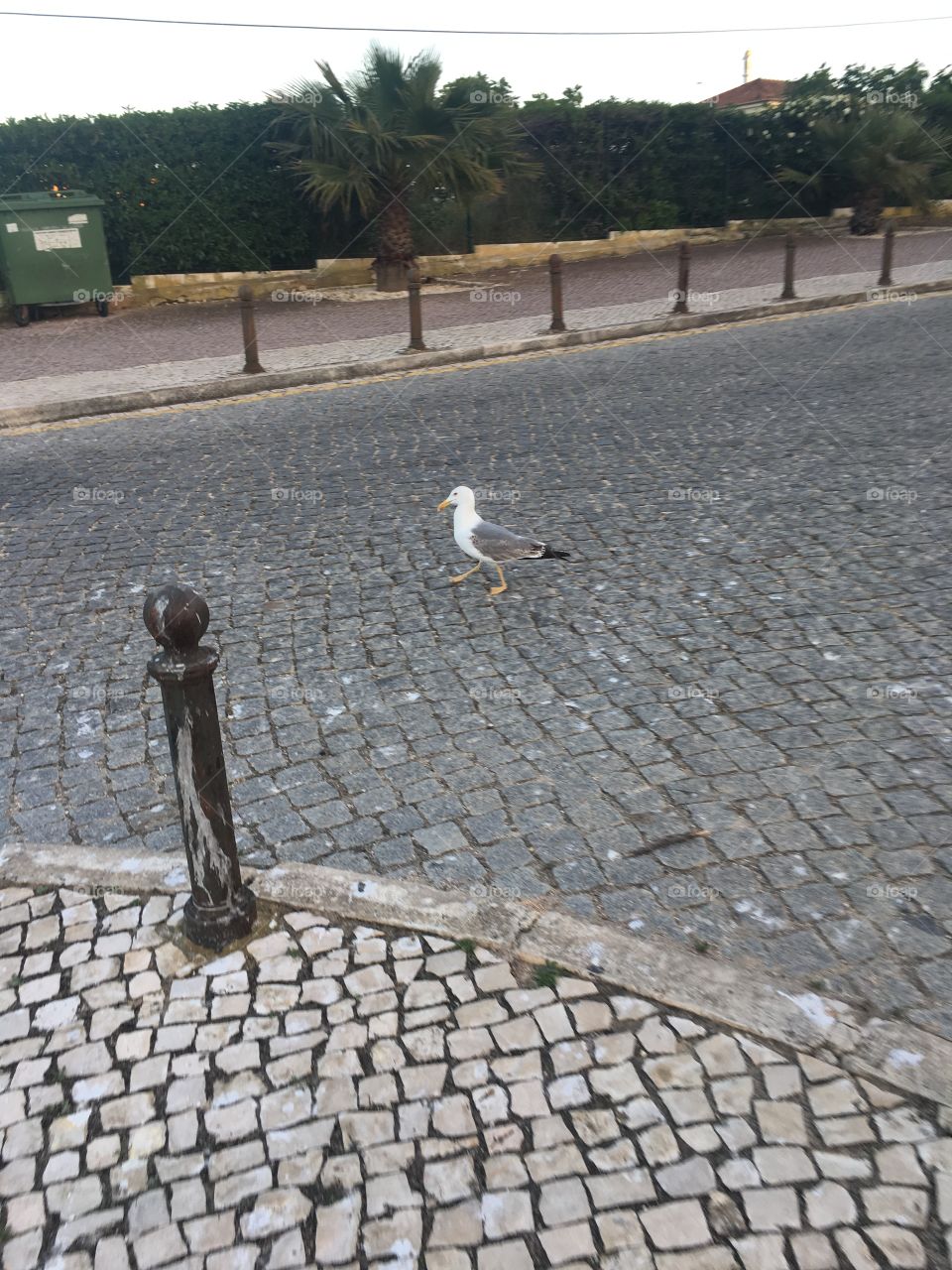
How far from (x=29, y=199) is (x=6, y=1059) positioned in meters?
15.9

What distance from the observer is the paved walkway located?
1237 cm

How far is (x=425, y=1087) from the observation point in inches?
105

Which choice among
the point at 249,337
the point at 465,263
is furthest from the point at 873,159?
the point at 249,337

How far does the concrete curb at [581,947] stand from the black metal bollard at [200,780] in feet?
0.71

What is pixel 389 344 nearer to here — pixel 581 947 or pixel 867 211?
pixel 581 947

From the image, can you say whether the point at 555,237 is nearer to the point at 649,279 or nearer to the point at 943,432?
the point at 649,279

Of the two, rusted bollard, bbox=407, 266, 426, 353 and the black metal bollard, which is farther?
rusted bollard, bbox=407, 266, 426, 353

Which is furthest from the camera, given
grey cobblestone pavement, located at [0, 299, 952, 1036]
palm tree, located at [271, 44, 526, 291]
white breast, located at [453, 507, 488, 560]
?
palm tree, located at [271, 44, 526, 291]

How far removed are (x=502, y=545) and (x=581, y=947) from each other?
110 inches

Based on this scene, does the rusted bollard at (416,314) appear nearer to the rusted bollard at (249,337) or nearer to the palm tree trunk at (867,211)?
the rusted bollard at (249,337)

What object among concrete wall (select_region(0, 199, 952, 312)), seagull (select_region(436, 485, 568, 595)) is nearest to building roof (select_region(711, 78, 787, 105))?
concrete wall (select_region(0, 199, 952, 312))

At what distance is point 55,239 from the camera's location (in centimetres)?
1569

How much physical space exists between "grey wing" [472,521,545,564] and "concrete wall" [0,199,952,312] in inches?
538

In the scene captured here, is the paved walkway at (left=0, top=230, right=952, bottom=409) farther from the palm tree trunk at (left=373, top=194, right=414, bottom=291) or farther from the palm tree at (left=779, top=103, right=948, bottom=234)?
the palm tree at (left=779, top=103, right=948, bottom=234)
